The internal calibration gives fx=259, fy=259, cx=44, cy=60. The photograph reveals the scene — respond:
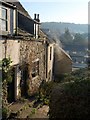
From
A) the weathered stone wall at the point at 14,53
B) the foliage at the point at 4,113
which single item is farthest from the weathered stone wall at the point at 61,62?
the foliage at the point at 4,113

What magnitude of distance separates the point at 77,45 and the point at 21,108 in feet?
233

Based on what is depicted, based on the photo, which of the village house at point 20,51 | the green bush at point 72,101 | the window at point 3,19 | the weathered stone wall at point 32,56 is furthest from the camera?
the weathered stone wall at point 32,56

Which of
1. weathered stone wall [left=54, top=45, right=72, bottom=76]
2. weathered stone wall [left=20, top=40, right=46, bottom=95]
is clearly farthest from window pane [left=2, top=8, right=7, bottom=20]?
weathered stone wall [left=54, top=45, right=72, bottom=76]

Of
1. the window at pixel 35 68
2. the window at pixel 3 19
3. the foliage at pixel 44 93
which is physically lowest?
the foliage at pixel 44 93

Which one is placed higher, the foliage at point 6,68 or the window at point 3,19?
the window at point 3,19

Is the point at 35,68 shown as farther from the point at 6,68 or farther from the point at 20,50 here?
the point at 6,68

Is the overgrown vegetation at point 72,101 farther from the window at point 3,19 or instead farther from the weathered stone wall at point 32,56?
the weathered stone wall at point 32,56

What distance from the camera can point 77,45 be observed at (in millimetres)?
82438

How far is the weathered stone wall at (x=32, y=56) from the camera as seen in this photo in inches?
591

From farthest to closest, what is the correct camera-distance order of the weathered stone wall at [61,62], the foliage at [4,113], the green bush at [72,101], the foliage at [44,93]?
the weathered stone wall at [61,62]
the foliage at [44,93]
the foliage at [4,113]
the green bush at [72,101]

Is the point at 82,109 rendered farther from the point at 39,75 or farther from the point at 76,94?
the point at 39,75

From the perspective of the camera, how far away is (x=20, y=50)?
47.2ft

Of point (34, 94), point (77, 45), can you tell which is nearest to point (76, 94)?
point (34, 94)

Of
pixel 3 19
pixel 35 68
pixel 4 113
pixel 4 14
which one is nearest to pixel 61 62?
pixel 35 68
